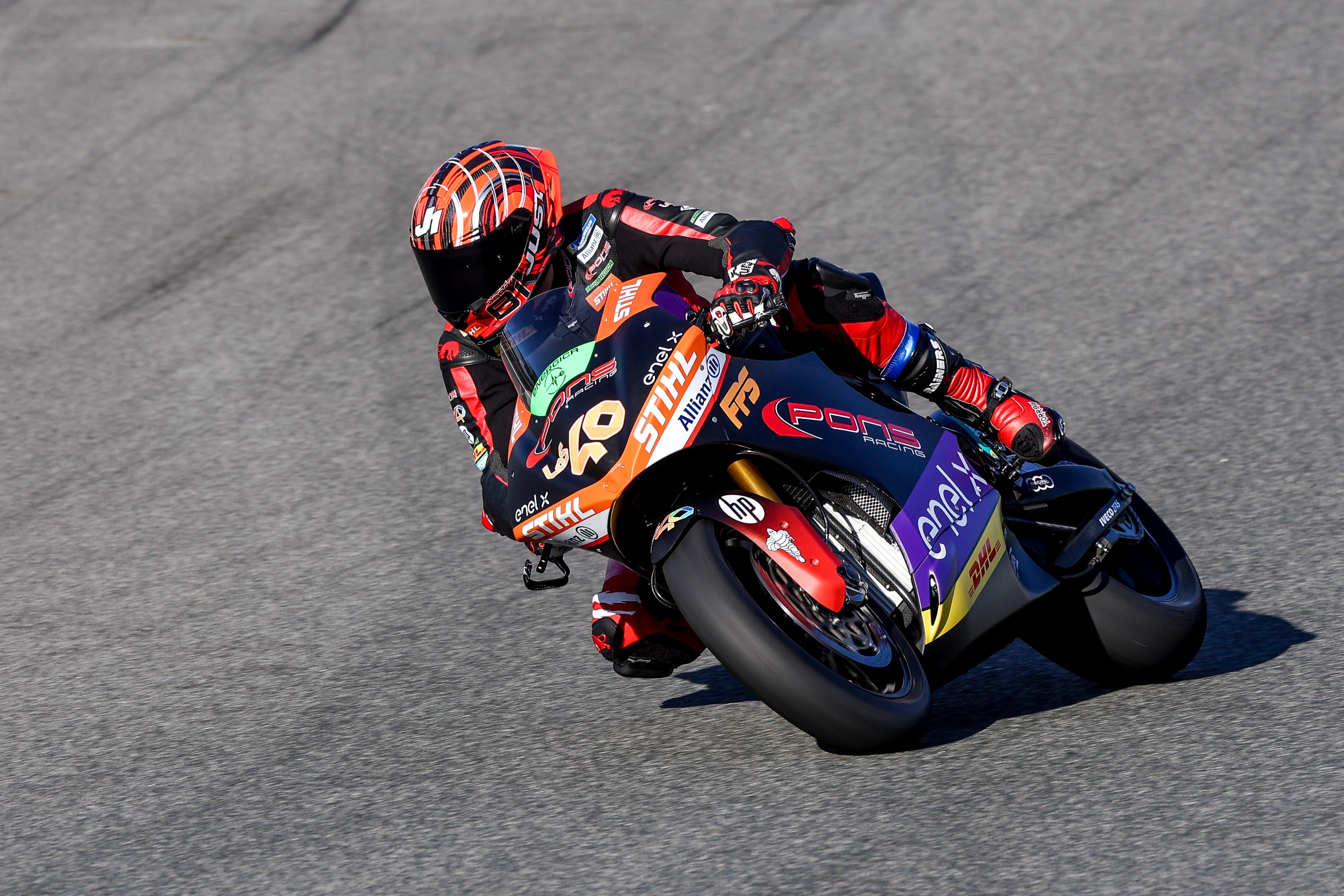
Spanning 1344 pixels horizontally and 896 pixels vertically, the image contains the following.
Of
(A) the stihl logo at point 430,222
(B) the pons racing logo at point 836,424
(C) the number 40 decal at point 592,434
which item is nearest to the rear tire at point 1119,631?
(B) the pons racing logo at point 836,424

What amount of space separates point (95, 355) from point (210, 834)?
4.43 meters

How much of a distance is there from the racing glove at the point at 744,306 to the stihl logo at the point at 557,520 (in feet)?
1.72

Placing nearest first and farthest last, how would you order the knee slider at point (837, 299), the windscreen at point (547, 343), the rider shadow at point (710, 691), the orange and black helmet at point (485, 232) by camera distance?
1. the windscreen at point (547, 343)
2. the orange and black helmet at point (485, 232)
3. the knee slider at point (837, 299)
4. the rider shadow at point (710, 691)

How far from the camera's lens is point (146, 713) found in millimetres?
4781

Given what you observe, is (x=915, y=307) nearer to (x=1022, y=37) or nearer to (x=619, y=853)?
(x=1022, y=37)

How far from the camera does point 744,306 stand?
368cm

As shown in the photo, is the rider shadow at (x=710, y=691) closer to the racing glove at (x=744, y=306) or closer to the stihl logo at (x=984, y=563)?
the stihl logo at (x=984, y=563)

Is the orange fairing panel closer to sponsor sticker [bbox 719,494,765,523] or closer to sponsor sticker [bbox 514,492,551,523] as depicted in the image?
sponsor sticker [bbox 514,492,551,523]

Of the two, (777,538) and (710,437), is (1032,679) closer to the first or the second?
(777,538)

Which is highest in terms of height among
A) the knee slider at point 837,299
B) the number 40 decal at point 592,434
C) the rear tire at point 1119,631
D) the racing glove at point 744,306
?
the racing glove at point 744,306

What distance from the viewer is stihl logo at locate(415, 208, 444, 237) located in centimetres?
413

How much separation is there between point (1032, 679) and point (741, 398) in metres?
1.37

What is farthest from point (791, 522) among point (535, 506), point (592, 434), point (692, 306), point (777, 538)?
point (692, 306)

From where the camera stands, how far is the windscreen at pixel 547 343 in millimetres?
3777
